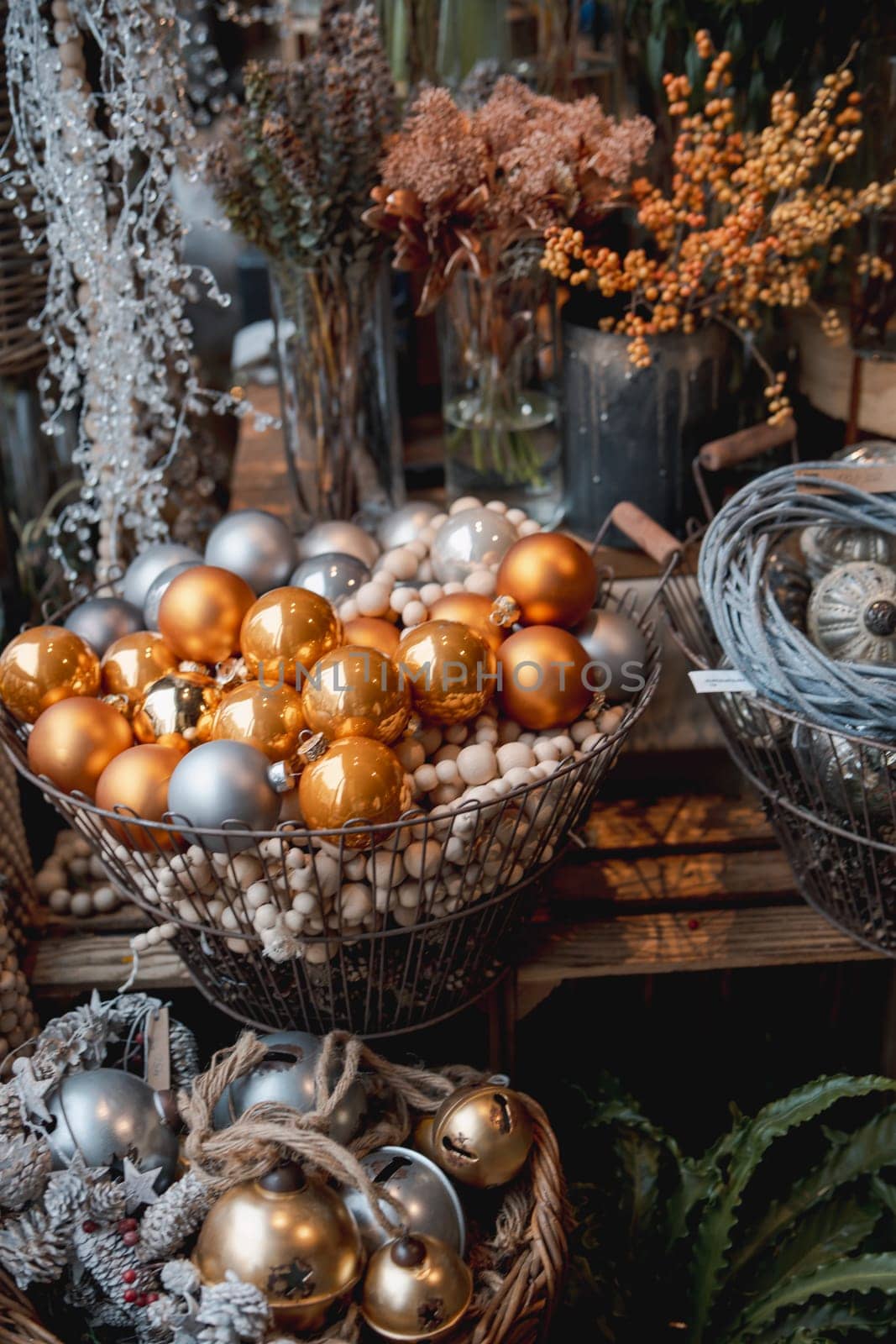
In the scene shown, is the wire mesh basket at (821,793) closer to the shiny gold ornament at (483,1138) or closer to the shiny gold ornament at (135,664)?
the shiny gold ornament at (483,1138)

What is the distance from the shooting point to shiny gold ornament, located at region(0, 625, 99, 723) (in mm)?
932

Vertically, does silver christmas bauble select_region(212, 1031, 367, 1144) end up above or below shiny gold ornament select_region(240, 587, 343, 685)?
below

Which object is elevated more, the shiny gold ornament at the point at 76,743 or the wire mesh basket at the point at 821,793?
the shiny gold ornament at the point at 76,743

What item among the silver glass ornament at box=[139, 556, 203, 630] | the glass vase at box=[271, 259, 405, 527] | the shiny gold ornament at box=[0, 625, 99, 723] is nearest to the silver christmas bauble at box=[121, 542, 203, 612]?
the silver glass ornament at box=[139, 556, 203, 630]

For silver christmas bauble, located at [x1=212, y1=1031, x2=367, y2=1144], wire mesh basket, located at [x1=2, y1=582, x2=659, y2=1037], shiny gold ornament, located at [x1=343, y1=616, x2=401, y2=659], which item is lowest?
silver christmas bauble, located at [x1=212, y1=1031, x2=367, y2=1144]

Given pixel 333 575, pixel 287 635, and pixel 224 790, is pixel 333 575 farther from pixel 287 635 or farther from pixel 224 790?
pixel 224 790

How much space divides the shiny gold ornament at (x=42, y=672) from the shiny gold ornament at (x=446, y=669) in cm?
26

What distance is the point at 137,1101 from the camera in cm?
85

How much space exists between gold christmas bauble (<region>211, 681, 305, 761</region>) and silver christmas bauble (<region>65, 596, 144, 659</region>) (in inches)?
7.8

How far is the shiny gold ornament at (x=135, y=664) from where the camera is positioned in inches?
37.7

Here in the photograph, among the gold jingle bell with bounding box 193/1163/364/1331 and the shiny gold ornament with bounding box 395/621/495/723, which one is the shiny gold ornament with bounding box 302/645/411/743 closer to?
the shiny gold ornament with bounding box 395/621/495/723

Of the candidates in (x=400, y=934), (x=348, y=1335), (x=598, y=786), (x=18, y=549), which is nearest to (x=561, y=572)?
(x=598, y=786)

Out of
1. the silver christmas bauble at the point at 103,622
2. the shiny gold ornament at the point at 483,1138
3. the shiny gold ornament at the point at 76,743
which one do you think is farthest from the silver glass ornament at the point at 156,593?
the shiny gold ornament at the point at 483,1138

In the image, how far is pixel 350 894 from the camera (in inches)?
32.8
